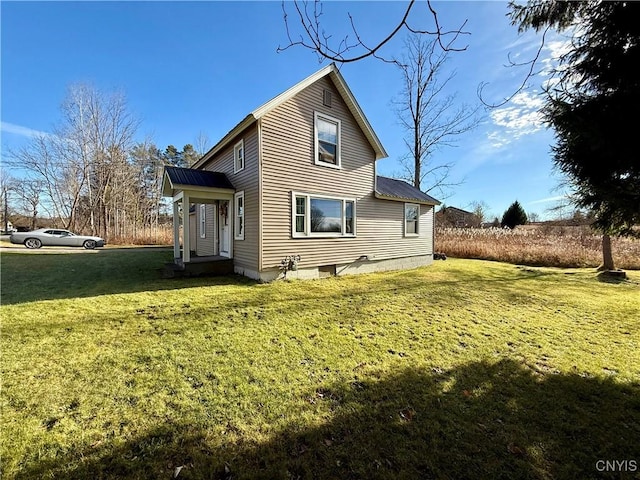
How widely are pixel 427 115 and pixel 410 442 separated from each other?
21855mm

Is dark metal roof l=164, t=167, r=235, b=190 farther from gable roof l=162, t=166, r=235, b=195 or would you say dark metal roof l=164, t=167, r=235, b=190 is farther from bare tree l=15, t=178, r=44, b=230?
bare tree l=15, t=178, r=44, b=230

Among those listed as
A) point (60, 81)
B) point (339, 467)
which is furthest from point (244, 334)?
point (60, 81)

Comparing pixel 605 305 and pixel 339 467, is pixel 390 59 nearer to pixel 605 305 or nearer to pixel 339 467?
pixel 339 467

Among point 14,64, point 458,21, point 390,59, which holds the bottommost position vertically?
point 390,59

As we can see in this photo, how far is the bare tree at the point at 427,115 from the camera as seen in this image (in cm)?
1878

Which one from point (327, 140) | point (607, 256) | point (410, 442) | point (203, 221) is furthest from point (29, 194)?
point (607, 256)

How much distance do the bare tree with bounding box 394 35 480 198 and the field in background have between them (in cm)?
417

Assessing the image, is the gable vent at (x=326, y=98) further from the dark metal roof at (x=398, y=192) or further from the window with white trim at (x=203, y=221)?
the window with white trim at (x=203, y=221)

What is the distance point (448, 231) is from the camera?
1997cm

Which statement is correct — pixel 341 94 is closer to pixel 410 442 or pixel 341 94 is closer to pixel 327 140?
pixel 327 140

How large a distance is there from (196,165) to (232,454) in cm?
1366

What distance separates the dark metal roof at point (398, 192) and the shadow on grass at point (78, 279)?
741cm

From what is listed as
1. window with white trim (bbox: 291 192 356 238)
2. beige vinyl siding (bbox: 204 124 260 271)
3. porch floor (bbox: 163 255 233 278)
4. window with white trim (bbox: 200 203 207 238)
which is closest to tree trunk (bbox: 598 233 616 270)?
window with white trim (bbox: 291 192 356 238)

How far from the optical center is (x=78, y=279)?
7957mm
